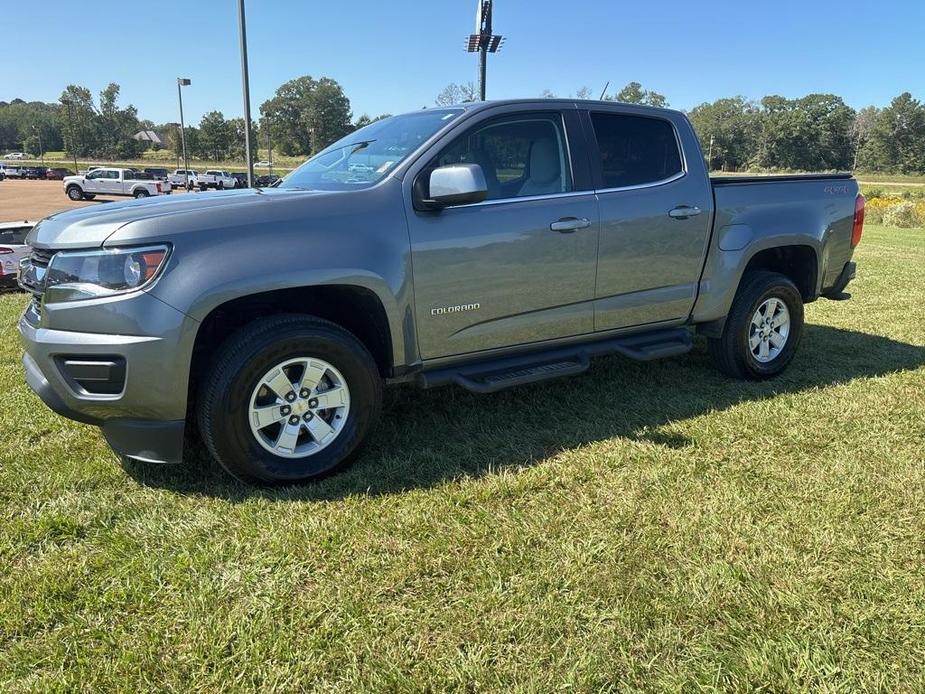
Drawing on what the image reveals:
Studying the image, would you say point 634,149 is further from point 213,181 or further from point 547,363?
point 213,181

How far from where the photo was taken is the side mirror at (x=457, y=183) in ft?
10.6

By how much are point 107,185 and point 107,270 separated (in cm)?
4203

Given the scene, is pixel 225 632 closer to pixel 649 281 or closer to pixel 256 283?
pixel 256 283

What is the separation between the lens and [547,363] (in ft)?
13.0

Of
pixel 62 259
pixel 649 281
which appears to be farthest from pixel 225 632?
pixel 649 281

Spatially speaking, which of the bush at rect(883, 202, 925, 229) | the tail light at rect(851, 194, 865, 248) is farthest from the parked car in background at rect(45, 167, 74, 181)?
the tail light at rect(851, 194, 865, 248)

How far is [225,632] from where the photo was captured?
7.30 feet

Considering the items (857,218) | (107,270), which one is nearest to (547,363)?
(107,270)

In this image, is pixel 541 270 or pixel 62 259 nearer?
pixel 62 259

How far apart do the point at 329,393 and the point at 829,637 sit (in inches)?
88.7

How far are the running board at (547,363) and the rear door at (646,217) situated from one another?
130mm

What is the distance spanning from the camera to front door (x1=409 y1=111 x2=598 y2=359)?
344cm

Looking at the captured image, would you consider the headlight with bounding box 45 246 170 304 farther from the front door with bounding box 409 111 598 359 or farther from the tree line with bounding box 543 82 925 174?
the tree line with bounding box 543 82 925 174

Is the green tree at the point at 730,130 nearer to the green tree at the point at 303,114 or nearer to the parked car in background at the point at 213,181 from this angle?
the green tree at the point at 303,114
